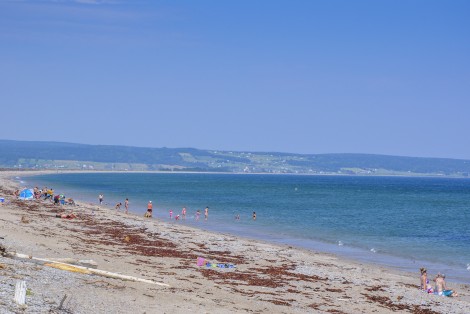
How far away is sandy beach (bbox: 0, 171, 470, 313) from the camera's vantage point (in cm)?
1842

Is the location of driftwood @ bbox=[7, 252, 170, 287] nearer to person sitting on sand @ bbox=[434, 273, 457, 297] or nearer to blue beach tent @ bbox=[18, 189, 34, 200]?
person sitting on sand @ bbox=[434, 273, 457, 297]

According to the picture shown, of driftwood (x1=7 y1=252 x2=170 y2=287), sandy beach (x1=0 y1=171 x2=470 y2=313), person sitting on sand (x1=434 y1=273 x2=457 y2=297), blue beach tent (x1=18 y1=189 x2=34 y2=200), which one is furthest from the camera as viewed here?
blue beach tent (x1=18 y1=189 x2=34 y2=200)

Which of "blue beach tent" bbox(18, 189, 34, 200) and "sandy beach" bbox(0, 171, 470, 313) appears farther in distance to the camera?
"blue beach tent" bbox(18, 189, 34, 200)

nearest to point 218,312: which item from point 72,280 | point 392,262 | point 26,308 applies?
point 72,280

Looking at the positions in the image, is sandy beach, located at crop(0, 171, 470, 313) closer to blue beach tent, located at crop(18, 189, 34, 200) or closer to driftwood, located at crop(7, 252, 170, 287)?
driftwood, located at crop(7, 252, 170, 287)

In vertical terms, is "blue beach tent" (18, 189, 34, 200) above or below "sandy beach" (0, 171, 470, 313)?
below

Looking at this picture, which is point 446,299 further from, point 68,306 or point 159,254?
point 68,306

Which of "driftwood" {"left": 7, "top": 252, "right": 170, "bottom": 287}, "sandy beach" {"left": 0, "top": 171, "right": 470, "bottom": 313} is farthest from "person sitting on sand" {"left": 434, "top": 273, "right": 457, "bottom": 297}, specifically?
"driftwood" {"left": 7, "top": 252, "right": 170, "bottom": 287}

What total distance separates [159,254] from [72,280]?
38.4ft

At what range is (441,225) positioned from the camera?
66375mm

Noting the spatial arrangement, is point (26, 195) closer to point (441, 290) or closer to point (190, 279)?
point (190, 279)

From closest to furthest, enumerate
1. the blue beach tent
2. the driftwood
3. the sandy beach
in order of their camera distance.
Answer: the sandy beach → the driftwood → the blue beach tent

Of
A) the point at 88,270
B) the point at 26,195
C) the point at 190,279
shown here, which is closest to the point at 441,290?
the point at 190,279

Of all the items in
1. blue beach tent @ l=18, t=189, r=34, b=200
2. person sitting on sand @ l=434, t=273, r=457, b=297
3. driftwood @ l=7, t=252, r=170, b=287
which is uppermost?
driftwood @ l=7, t=252, r=170, b=287
